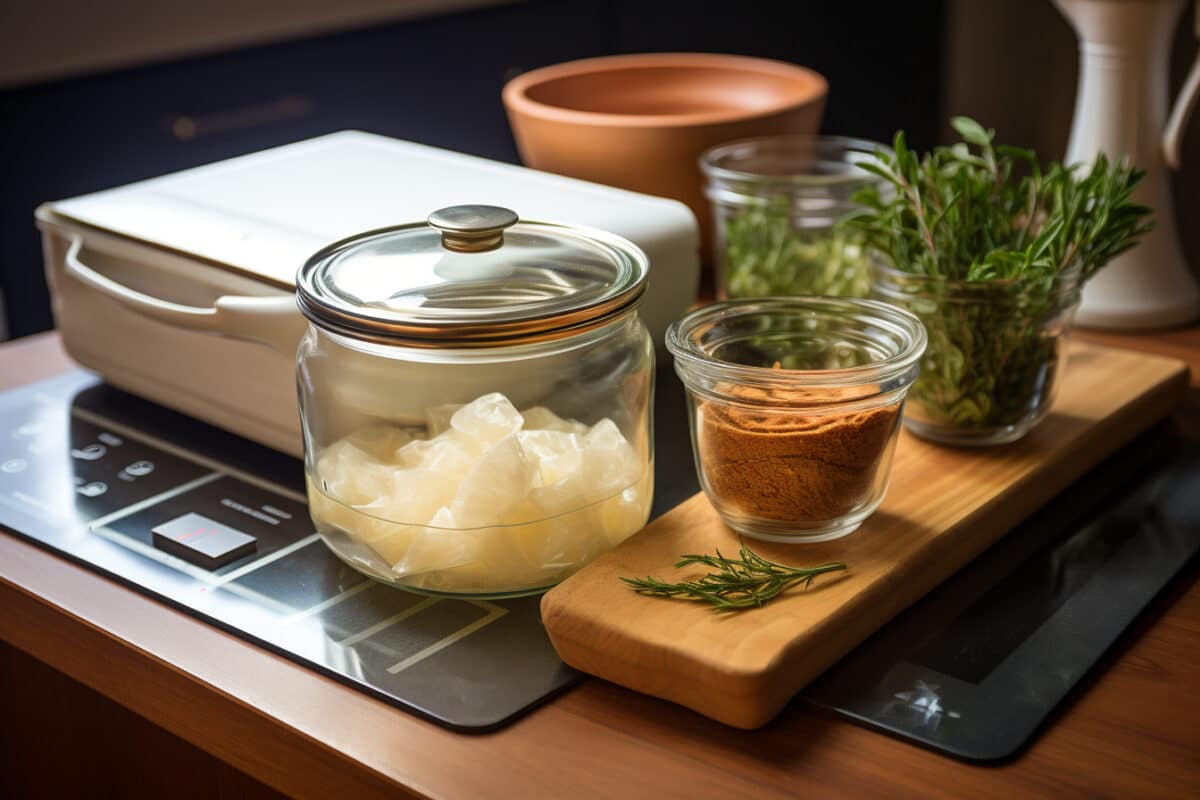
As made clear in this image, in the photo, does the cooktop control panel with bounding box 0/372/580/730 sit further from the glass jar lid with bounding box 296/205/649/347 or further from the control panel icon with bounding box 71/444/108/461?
the glass jar lid with bounding box 296/205/649/347

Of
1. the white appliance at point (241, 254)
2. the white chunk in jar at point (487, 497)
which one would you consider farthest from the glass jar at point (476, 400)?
the white appliance at point (241, 254)

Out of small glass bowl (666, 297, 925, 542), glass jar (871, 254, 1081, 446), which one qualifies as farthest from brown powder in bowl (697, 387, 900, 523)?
glass jar (871, 254, 1081, 446)

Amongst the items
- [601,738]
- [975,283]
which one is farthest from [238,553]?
[975,283]

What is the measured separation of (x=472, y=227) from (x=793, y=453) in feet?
0.68

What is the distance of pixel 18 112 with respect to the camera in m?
1.50

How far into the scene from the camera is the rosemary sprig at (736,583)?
0.62 m

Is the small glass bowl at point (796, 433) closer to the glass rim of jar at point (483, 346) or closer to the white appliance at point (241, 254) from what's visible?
the glass rim of jar at point (483, 346)

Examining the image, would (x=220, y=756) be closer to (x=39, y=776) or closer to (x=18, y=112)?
(x=39, y=776)

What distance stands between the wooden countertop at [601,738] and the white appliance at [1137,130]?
16.5 inches

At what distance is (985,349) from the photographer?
766 mm

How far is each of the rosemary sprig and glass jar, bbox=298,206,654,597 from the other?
0.07 m

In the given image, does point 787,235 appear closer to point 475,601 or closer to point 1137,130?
point 1137,130

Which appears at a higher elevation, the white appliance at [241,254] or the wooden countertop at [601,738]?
the white appliance at [241,254]

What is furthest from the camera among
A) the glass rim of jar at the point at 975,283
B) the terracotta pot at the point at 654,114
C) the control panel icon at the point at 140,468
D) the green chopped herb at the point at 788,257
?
the terracotta pot at the point at 654,114
